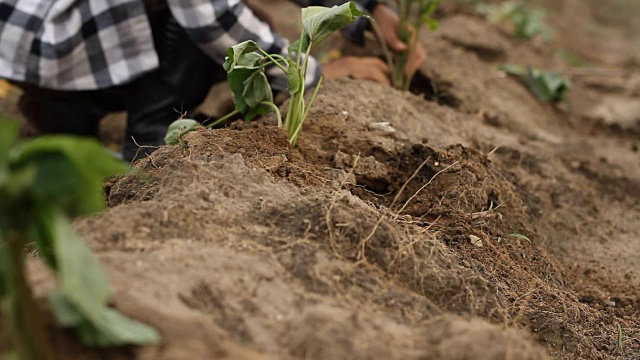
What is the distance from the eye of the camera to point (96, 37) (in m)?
2.47

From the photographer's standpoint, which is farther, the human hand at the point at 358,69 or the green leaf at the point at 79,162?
the human hand at the point at 358,69

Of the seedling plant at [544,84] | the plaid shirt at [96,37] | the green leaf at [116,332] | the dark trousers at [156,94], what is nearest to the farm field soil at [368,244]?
the green leaf at [116,332]

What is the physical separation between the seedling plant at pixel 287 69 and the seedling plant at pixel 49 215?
0.91 meters

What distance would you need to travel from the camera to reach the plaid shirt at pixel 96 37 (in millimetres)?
2408

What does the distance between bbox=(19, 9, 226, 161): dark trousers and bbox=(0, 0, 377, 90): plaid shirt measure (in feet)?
0.41

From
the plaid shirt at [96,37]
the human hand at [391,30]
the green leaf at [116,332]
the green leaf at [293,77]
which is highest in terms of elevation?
the green leaf at [116,332]

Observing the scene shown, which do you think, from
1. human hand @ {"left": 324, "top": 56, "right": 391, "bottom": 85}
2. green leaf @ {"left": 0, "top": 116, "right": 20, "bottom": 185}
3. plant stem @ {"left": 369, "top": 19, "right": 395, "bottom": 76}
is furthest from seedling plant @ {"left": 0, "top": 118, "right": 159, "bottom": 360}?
Result: plant stem @ {"left": 369, "top": 19, "right": 395, "bottom": 76}

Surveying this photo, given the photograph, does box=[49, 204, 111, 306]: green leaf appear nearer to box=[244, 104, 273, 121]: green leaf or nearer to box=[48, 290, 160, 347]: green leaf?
box=[48, 290, 160, 347]: green leaf

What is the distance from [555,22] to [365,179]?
4.82 m

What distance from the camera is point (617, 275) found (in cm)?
217

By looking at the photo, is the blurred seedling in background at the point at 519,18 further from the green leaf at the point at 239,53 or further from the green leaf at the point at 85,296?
the green leaf at the point at 85,296

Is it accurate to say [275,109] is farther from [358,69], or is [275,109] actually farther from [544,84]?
[544,84]

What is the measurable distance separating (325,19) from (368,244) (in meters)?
0.70

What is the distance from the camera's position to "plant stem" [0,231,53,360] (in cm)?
90
